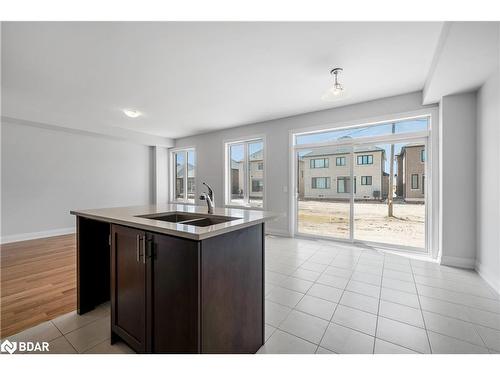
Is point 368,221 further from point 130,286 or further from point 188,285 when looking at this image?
point 130,286

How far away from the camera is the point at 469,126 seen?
2.95 metres

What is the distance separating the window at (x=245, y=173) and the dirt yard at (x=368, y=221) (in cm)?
119

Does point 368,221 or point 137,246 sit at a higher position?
point 137,246

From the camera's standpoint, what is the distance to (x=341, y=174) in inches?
168

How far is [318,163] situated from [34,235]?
6051mm

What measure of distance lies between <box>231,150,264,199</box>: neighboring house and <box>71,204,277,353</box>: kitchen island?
11.9 feet

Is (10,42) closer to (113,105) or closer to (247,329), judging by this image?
(113,105)

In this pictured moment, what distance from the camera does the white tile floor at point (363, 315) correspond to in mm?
1566

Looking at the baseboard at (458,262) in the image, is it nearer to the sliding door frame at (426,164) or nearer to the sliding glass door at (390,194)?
the sliding door frame at (426,164)

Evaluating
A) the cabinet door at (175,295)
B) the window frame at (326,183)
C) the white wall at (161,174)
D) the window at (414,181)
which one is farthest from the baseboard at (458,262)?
the white wall at (161,174)

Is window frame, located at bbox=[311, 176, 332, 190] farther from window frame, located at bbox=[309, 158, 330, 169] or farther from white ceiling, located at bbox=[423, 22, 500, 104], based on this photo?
white ceiling, located at bbox=[423, 22, 500, 104]

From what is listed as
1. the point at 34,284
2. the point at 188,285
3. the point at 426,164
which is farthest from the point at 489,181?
the point at 34,284

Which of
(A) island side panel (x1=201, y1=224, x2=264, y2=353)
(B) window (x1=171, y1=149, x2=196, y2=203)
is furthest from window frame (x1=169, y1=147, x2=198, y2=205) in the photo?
(A) island side panel (x1=201, y1=224, x2=264, y2=353)

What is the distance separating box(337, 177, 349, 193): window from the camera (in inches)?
166
